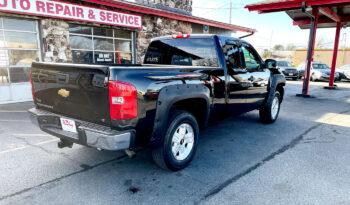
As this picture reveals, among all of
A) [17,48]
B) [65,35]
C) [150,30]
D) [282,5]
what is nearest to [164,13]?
[150,30]

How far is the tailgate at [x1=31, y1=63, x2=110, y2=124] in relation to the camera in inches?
97.7

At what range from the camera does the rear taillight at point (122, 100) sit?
2.38 m

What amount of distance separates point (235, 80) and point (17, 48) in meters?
7.51

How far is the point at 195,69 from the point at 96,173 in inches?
78.3

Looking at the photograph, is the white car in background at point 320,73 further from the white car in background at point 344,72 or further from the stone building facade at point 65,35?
the stone building facade at point 65,35

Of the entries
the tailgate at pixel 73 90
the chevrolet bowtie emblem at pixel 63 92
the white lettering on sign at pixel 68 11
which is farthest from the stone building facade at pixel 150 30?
the chevrolet bowtie emblem at pixel 63 92

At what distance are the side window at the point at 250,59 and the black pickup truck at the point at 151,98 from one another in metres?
0.17

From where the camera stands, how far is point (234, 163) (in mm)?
3521

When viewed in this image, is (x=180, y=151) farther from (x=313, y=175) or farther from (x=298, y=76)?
(x=298, y=76)

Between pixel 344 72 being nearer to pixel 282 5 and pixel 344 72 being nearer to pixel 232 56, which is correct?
pixel 282 5

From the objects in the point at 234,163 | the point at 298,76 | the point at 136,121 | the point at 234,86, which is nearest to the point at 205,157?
the point at 234,163

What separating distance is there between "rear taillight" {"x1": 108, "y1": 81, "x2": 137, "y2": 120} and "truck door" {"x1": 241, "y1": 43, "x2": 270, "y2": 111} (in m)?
2.76

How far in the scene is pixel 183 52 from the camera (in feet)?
13.6

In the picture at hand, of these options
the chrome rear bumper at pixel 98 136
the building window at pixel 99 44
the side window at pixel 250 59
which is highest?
the building window at pixel 99 44
